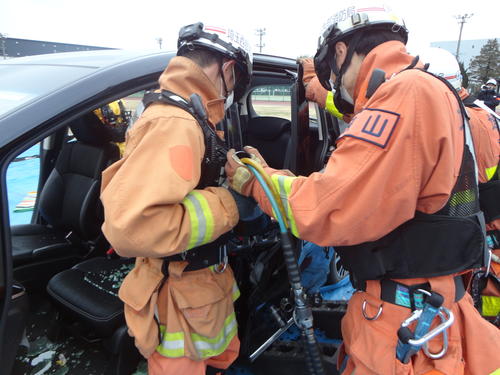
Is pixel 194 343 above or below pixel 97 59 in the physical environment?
below

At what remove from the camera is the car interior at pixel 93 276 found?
6.42ft

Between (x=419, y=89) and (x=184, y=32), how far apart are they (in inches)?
36.5

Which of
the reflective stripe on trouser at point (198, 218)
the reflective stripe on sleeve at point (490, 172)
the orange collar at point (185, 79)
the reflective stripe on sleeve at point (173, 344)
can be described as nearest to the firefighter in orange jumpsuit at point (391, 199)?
the reflective stripe on trouser at point (198, 218)

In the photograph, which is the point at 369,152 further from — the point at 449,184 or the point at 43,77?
the point at 43,77

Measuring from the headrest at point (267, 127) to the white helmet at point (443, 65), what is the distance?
127 centimetres

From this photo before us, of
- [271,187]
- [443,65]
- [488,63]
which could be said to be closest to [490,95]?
[443,65]

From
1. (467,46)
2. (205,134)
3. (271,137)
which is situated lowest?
(271,137)

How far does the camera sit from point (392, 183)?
43.3 inches

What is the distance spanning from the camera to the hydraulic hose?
4.45ft

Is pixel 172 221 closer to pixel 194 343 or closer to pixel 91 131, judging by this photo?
pixel 194 343

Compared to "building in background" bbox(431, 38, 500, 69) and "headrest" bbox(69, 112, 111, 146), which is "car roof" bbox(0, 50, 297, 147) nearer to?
"headrest" bbox(69, 112, 111, 146)

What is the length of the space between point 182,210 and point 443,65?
2696 mm

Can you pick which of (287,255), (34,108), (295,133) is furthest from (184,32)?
(287,255)

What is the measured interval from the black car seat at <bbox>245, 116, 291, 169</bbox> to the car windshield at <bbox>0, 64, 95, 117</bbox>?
2.01 m
